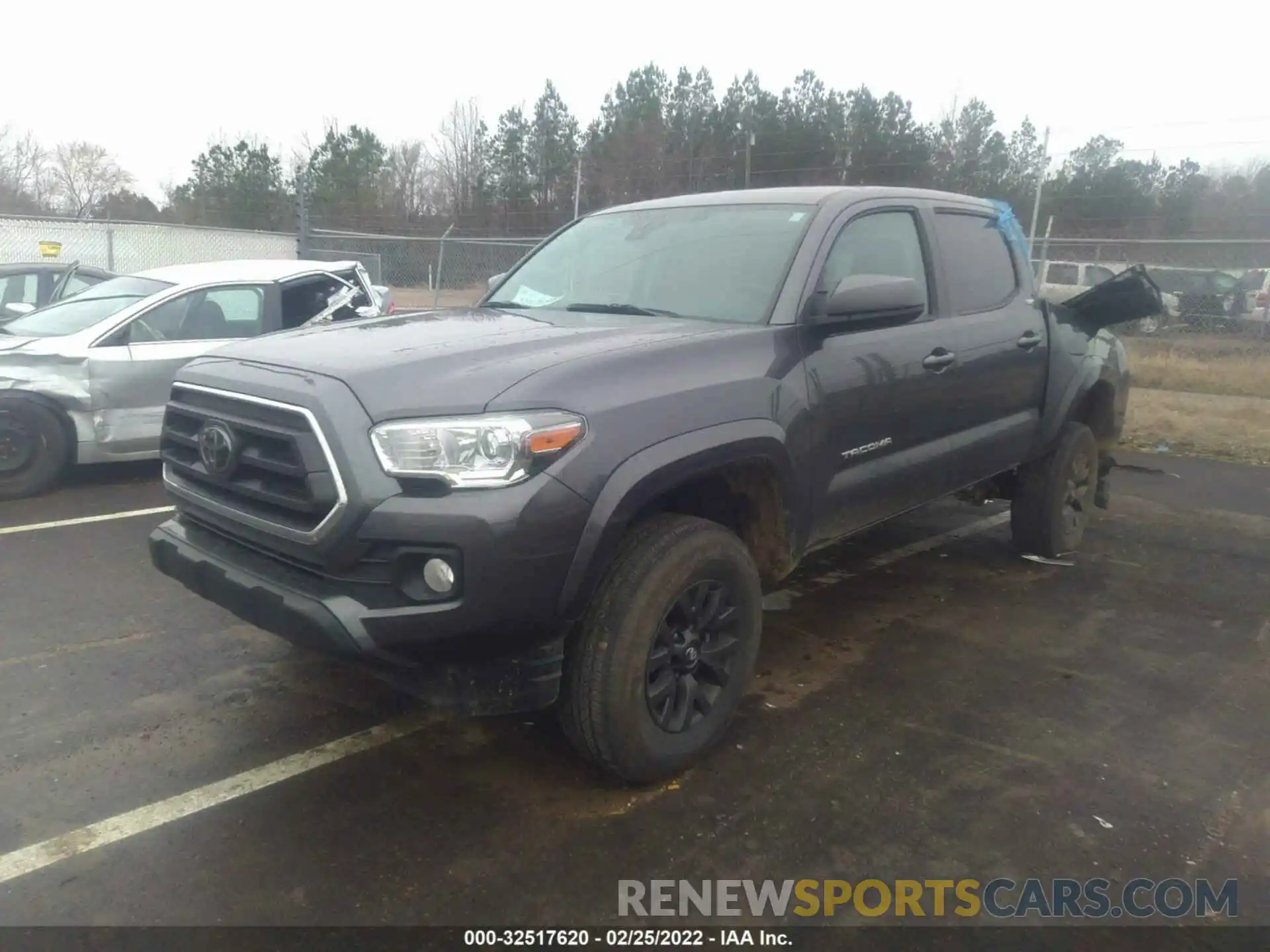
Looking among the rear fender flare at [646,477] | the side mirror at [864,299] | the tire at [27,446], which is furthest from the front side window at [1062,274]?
the rear fender flare at [646,477]

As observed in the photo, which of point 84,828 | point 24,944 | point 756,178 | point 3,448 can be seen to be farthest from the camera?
point 756,178

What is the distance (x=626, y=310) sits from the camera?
3777mm

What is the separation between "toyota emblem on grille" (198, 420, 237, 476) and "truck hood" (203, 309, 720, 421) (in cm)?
25

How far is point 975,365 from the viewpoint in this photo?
4.39 meters

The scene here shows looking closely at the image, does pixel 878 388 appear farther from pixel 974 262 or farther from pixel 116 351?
pixel 116 351

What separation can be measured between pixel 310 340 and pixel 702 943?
7.46 ft

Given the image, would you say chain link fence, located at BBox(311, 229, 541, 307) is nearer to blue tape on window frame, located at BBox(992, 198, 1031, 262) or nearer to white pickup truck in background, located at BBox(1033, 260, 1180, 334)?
white pickup truck in background, located at BBox(1033, 260, 1180, 334)

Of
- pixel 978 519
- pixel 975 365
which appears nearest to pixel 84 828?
pixel 975 365

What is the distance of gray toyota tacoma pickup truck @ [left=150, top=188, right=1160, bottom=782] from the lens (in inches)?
103

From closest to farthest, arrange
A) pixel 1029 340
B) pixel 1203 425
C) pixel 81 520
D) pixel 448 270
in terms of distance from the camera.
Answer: pixel 1029 340, pixel 81 520, pixel 1203 425, pixel 448 270

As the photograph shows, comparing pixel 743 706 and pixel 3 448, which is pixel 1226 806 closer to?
pixel 743 706

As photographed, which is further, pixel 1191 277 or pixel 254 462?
pixel 1191 277

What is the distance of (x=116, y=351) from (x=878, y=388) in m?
5.52

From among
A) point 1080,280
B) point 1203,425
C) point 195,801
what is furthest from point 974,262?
point 1080,280
